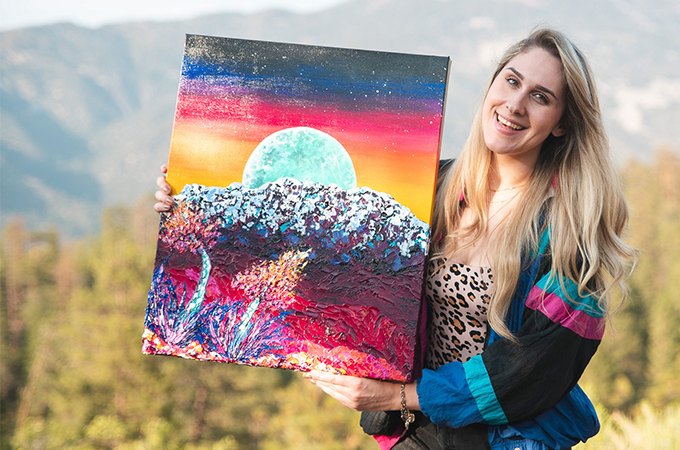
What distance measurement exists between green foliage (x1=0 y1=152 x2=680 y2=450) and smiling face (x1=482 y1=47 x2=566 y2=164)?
13369mm

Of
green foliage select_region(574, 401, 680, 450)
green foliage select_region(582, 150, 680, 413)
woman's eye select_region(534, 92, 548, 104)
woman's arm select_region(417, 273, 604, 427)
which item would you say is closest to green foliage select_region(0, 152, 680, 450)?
green foliage select_region(582, 150, 680, 413)

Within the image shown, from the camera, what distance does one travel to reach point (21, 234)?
43.0 m

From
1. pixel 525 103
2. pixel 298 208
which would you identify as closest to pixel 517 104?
pixel 525 103

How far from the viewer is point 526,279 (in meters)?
1.87

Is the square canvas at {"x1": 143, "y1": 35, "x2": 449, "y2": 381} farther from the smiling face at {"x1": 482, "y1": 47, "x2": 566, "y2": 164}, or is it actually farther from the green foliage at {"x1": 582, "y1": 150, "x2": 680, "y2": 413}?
the green foliage at {"x1": 582, "y1": 150, "x2": 680, "y2": 413}

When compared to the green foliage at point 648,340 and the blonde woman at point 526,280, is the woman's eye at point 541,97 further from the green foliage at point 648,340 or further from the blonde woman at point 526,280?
the green foliage at point 648,340

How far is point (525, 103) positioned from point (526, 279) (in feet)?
1.99

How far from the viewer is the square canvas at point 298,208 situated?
197 centimetres

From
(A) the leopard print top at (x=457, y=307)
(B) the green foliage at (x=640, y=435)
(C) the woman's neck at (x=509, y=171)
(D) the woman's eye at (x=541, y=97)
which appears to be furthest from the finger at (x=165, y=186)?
(B) the green foliage at (x=640, y=435)

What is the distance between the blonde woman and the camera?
1.79m

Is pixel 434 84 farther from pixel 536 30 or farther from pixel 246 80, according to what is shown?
pixel 246 80

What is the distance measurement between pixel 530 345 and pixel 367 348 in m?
0.56

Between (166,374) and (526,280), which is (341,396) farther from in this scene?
(166,374)

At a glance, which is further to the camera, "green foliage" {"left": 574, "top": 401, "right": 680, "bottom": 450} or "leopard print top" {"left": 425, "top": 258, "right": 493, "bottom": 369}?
"green foliage" {"left": 574, "top": 401, "right": 680, "bottom": 450}
